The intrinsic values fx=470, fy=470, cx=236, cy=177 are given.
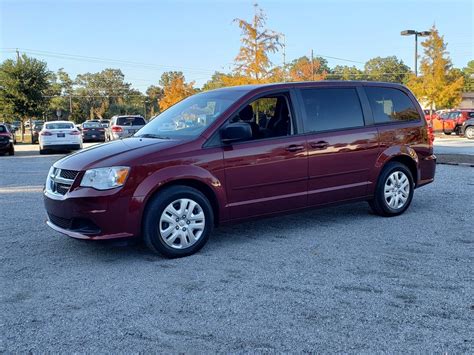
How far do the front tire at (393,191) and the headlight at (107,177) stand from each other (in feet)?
11.4

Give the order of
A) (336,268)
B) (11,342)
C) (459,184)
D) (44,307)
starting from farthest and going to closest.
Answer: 1. (459,184)
2. (336,268)
3. (44,307)
4. (11,342)

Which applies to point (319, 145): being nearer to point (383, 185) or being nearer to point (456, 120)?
point (383, 185)

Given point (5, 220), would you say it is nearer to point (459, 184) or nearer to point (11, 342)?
point (11, 342)

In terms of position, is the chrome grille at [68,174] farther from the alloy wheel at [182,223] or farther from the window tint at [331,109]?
the window tint at [331,109]

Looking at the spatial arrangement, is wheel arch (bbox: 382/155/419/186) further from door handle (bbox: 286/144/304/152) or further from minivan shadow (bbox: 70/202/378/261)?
door handle (bbox: 286/144/304/152)

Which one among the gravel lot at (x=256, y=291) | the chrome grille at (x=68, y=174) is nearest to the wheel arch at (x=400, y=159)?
the gravel lot at (x=256, y=291)

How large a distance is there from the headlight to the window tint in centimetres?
231

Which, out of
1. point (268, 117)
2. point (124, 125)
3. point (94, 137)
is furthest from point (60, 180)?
Result: point (94, 137)

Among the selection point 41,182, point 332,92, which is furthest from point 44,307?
point 41,182

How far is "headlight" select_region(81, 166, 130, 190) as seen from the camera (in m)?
4.55

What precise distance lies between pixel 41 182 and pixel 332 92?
7555mm

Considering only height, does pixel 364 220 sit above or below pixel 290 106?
below

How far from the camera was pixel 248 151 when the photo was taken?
5191mm

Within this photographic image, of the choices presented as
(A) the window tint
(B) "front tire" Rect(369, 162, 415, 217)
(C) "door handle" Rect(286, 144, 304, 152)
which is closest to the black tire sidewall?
(B) "front tire" Rect(369, 162, 415, 217)
